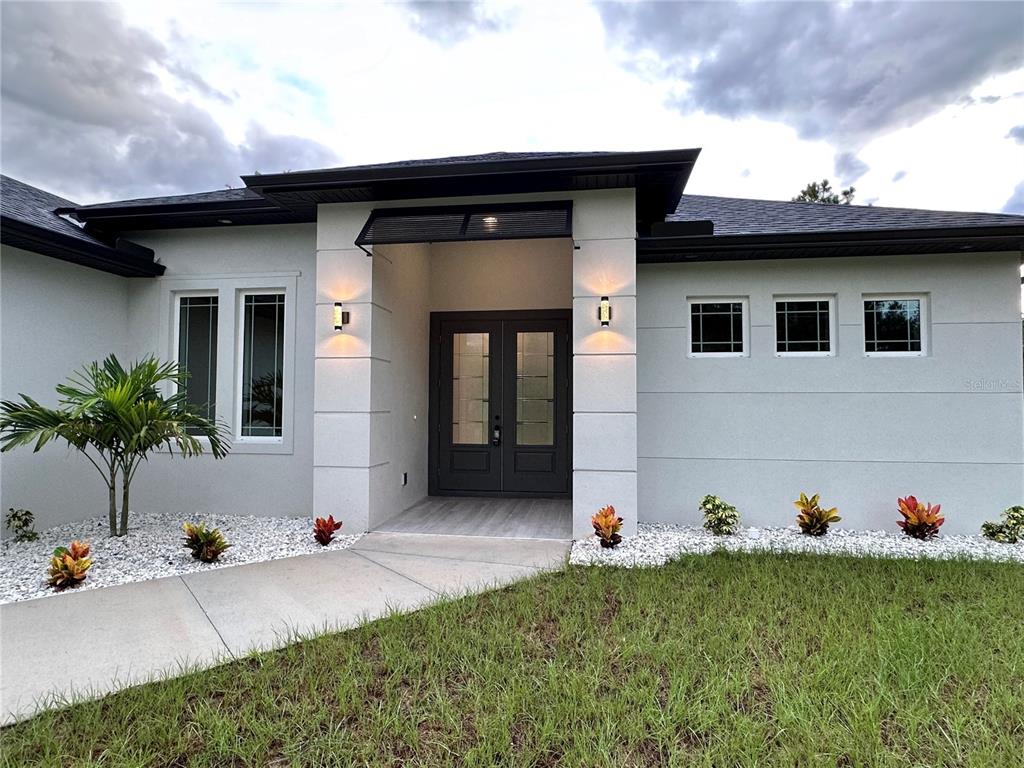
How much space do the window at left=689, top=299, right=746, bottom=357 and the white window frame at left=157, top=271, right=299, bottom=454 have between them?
5.26 metres

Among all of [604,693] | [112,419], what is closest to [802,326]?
[604,693]

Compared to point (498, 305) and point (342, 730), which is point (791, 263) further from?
point (342, 730)

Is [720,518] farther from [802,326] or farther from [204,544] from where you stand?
[204,544]

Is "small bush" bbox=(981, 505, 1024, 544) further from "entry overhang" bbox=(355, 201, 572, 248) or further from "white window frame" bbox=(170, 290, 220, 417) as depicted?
"white window frame" bbox=(170, 290, 220, 417)

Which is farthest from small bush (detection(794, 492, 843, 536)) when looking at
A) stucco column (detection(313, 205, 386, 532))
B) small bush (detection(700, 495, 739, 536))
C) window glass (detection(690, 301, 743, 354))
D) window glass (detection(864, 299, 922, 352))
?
stucco column (detection(313, 205, 386, 532))

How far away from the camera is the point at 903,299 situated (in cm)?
612

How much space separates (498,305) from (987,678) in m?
6.51

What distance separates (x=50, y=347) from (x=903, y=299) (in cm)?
1029

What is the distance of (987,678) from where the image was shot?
2.66m

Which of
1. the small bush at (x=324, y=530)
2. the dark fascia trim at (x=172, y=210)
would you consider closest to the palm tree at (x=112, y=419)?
the small bush at (x=324, y=530)

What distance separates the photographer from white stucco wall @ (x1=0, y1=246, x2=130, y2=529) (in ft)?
17.6

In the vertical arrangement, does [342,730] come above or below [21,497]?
below

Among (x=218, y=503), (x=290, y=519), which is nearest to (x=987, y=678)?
(x=290, y=519)

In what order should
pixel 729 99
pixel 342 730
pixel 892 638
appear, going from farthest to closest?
pixel 729 99, pixel 892 638, pixel 342 730
